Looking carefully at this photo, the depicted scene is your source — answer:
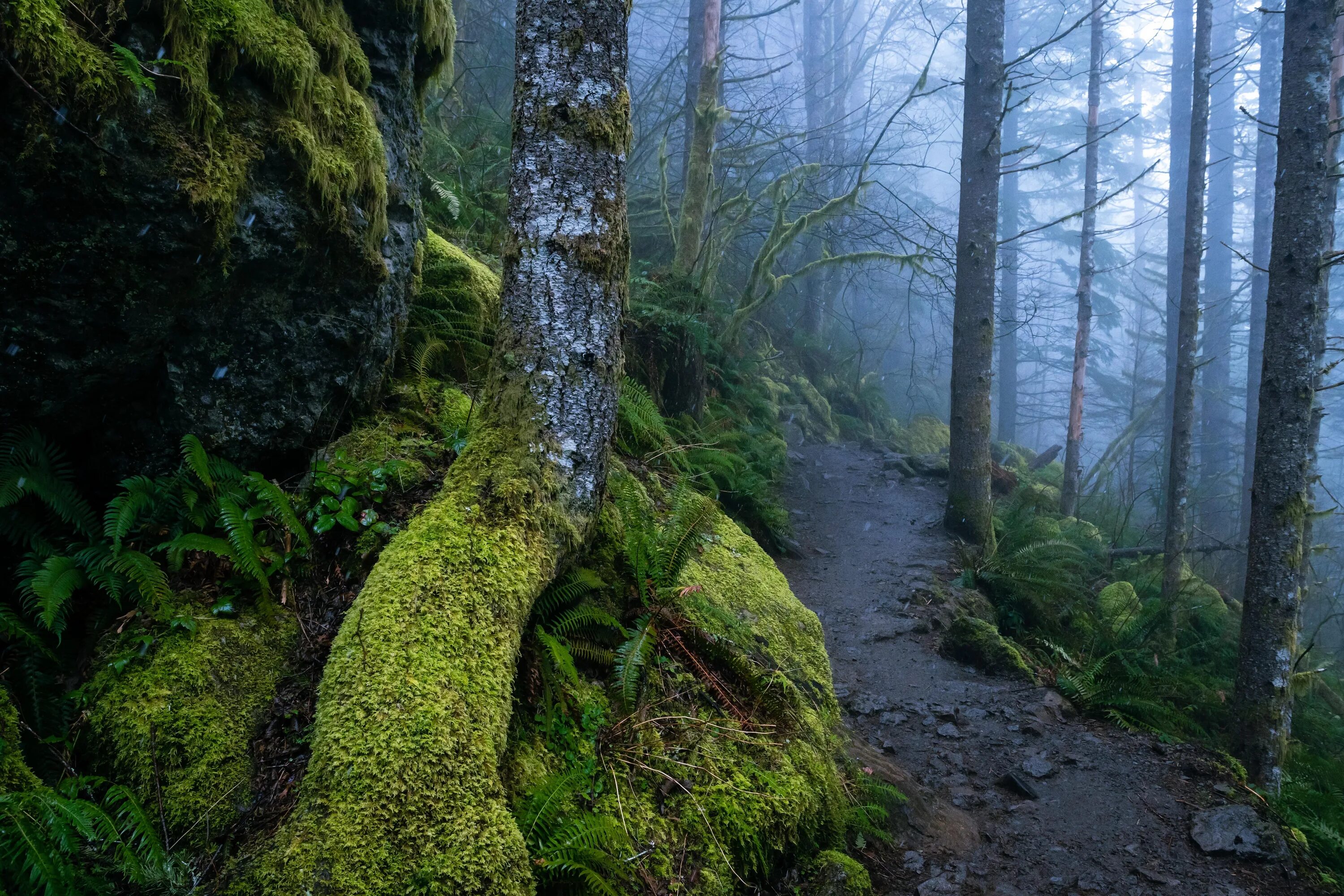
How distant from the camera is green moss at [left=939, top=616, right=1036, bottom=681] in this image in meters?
7.10

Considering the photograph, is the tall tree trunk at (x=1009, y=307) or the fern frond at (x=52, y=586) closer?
the fern frond at (x=52, y=586)

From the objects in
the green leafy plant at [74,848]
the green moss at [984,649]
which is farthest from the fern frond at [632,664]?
the green moss at [984,649]

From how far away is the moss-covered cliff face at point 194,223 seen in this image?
2668 millimetres

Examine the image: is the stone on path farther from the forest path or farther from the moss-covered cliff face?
the moss-covered cliff face

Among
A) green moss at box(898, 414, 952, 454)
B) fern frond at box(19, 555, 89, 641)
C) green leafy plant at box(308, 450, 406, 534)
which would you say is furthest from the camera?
green moss at box(898, 414, 952, 454)

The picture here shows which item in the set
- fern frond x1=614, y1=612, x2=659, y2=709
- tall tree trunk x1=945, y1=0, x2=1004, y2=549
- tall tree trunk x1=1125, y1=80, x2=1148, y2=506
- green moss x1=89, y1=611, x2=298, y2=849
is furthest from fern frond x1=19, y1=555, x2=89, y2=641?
tall tree trunk x1=1125, y1=80, x2=1148, y2=506

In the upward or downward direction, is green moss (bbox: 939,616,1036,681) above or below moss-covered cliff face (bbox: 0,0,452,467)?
below

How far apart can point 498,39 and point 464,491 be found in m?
12.9

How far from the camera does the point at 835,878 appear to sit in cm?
319

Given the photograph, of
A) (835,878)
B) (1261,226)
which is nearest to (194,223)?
(835,878)

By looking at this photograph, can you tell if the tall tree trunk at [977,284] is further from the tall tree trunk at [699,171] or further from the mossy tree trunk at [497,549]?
the mossy tree trunk at [497,549]

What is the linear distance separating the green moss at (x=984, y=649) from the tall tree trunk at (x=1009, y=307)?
19145 millimetres

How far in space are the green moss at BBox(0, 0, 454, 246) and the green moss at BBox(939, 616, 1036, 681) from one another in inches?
270

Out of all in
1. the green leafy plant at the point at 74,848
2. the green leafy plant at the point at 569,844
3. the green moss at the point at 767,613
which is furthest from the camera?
the green moss at the point at 767,613
